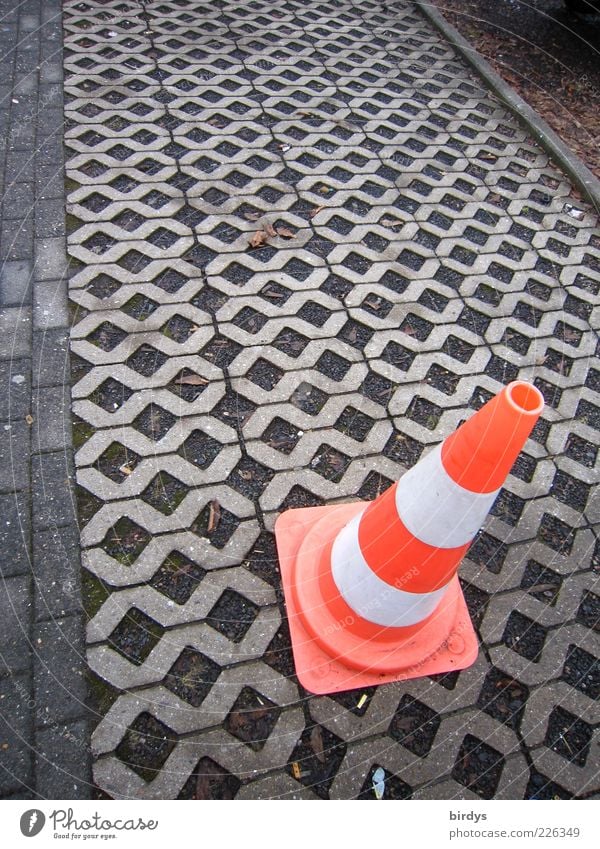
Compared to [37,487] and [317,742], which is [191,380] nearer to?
[37,487]

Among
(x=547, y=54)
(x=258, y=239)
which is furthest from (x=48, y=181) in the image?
(x=547, y=54)

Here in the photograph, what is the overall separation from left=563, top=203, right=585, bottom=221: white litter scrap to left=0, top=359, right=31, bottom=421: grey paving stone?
3457 millimetres

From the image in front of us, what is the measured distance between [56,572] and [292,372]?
4.48 ft

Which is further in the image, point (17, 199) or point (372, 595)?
point (17, 199)

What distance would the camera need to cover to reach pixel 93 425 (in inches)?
107

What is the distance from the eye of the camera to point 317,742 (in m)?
2.06

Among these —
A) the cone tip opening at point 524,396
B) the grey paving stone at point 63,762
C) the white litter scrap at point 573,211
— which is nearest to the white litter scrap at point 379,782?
the grey paving stone at point 63,762

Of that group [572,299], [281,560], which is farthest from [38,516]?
[572,299]

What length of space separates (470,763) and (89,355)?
231 centimetres

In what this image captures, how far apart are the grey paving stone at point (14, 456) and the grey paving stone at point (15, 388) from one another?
0.19 feet

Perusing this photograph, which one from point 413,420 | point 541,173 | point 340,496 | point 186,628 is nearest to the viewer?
point 186,628

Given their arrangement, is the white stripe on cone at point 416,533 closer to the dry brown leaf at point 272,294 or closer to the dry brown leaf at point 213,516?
the dry brown leaf at point 213,516

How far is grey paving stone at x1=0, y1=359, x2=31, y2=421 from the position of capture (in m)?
2.74
